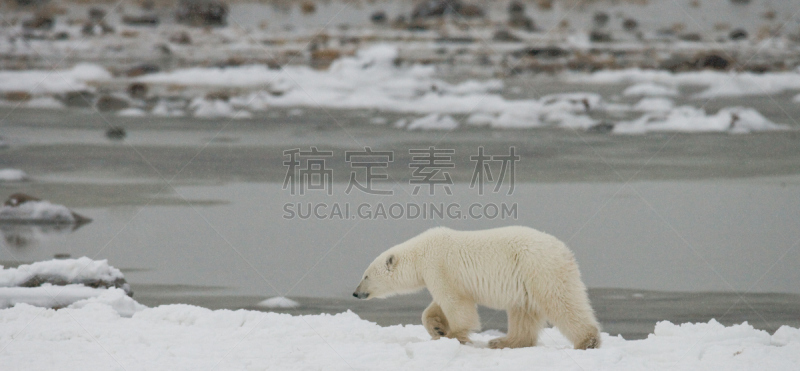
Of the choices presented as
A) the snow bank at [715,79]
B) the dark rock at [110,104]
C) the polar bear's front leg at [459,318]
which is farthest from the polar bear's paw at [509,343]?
the dark rock at [110,104]

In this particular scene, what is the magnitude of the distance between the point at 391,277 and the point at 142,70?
12.7 m

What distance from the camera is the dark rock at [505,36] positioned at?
1670cm

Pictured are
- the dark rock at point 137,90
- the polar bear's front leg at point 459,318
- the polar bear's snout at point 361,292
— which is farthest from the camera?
the dark rock at point 137,90

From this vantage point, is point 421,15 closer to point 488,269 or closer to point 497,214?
point 497,214

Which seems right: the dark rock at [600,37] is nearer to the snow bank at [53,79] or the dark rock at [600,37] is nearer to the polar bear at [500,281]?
the snow bank at [53,79]

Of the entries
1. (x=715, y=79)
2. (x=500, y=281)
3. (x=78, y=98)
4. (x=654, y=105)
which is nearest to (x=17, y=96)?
(x=78, y=98)

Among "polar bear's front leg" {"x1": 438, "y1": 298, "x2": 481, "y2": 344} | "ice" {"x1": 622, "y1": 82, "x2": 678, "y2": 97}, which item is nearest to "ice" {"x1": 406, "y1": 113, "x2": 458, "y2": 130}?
"ice" {"x1": 622, "y1": 82, "x2": 678, "y2": 97}

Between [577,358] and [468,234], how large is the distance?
1.06 metres

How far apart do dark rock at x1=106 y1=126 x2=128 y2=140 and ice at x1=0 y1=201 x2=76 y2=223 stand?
3.85 metres

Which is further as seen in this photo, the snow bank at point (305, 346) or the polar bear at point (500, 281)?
the polar bear at point (500, 281)

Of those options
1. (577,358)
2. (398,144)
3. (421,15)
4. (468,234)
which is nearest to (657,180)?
(398,144)

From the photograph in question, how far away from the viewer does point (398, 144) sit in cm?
980

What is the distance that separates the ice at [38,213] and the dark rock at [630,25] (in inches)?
552

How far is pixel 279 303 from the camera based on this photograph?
5.21 metres
